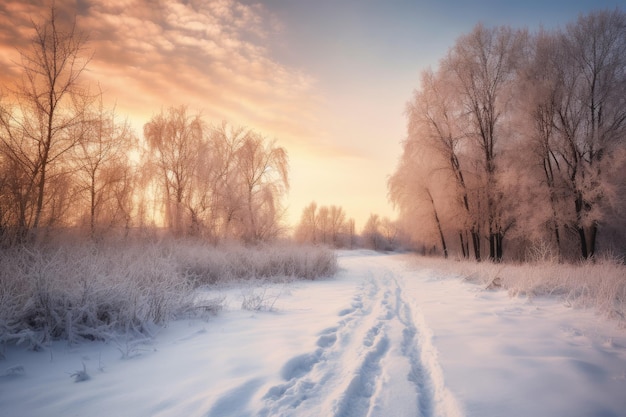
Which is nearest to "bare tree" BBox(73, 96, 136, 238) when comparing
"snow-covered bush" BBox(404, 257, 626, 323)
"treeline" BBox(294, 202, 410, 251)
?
"snow-covered bush" BBox(404, 257, 626, 323)

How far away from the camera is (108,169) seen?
10.3 metres

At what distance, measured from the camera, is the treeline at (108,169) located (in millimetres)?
6480

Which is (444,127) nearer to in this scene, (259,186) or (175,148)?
(259,186)

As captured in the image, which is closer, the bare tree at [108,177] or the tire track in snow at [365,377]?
the tire track in snow at [365,377]

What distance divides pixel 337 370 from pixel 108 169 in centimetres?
1180

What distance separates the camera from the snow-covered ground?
6.31 feet

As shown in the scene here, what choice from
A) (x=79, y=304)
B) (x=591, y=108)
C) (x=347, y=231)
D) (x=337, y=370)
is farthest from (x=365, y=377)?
(x=347, y=231)

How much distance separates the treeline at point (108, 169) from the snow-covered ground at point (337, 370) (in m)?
5.61

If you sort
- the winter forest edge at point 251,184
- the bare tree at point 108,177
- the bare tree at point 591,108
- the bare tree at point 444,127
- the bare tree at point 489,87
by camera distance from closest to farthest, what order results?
1. the winter forest edge at point 251,184
2. the bare tree at point 108,177
3. the bare tree at point 591,108
4. the bare tree at point 489,87
5. the bare tree at point 444,127

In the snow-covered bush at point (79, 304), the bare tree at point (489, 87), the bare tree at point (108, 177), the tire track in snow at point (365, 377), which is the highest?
the bare tree at point (489, 87)

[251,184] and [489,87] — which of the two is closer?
[489,87]

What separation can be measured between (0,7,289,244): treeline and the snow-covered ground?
561 centimetres

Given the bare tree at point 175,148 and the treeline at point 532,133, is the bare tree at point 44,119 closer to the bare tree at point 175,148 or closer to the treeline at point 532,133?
the bare tree at point 175,148

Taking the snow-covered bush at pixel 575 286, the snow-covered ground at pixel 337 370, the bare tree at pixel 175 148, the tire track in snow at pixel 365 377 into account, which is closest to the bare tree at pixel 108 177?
the bare tree at pixel 175 148
